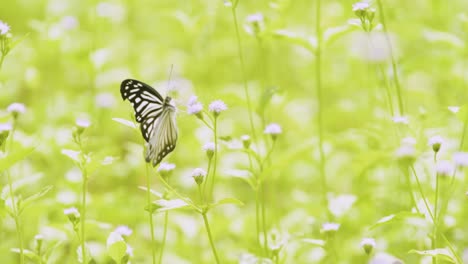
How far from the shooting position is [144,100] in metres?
2.03

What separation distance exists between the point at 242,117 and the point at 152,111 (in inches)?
65.6

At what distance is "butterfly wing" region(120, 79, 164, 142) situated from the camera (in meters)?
1.99

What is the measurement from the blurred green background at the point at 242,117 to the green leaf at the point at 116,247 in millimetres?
272

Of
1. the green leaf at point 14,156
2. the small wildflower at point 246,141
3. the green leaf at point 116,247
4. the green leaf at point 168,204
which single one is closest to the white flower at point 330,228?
the small wildflower at point 246,141

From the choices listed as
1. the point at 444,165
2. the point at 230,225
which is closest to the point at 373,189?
the point at 230,225

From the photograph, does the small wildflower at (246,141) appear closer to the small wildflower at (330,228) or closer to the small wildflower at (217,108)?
the small wildflower at (217,108)

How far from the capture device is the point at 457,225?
2488 mm

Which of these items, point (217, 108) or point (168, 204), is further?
point (217, 108)

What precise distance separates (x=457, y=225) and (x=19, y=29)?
3508 millimetres

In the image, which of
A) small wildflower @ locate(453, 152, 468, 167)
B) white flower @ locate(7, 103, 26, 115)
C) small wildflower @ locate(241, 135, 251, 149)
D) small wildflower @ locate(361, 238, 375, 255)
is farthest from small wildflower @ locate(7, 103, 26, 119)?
small wildflower @ locate(453, 152, 468, 167)

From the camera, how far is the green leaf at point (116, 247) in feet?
5.72

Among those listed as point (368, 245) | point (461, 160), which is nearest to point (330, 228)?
point (368, 245)

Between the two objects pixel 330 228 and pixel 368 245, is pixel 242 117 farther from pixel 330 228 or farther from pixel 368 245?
pixel 368 245

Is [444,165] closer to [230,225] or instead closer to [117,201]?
[230,225]
